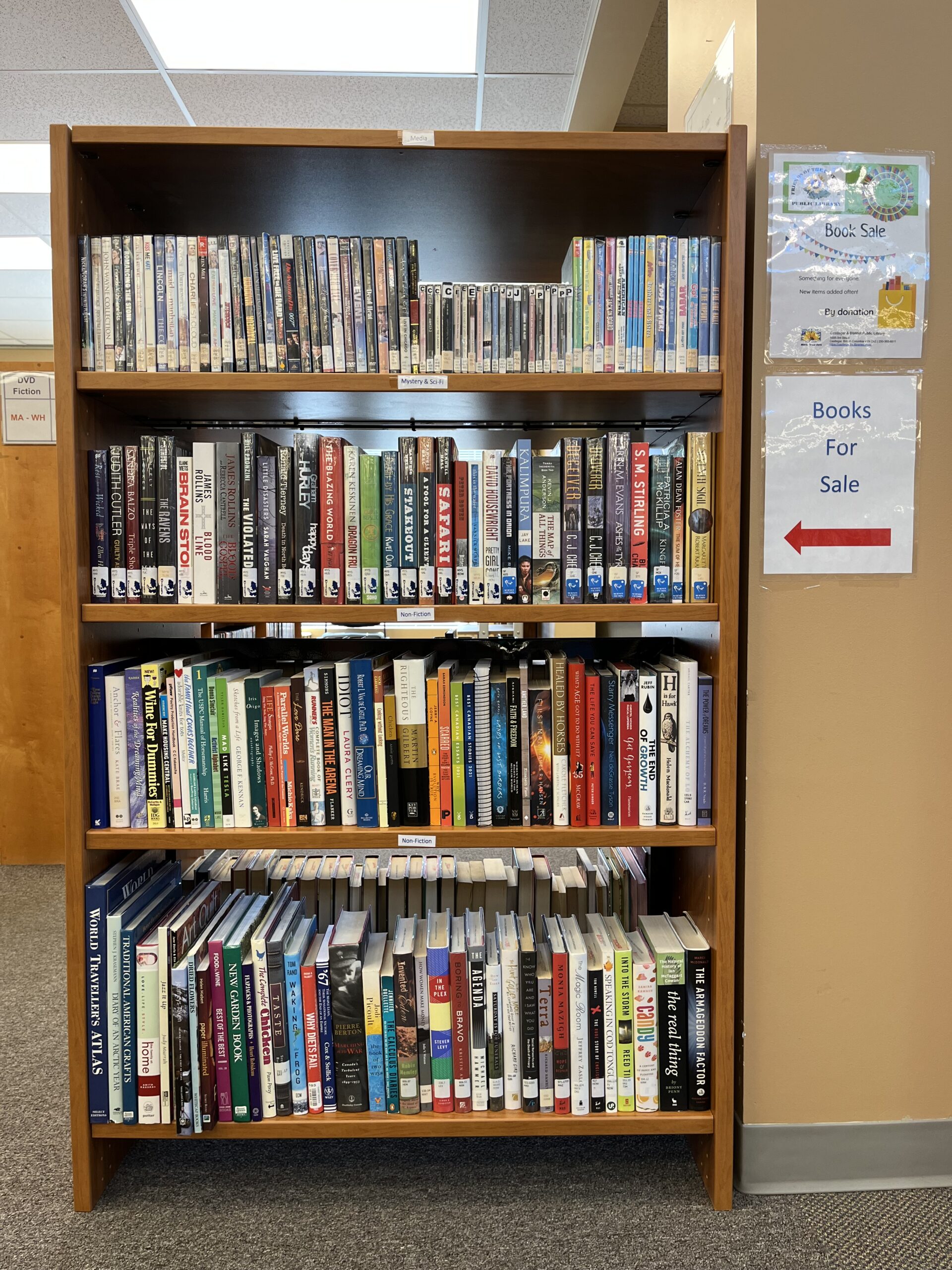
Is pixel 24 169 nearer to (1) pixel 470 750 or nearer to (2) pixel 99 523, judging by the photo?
(2) pixel 99 523

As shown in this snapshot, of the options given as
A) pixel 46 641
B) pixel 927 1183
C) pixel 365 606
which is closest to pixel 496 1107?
pixel 927 1183

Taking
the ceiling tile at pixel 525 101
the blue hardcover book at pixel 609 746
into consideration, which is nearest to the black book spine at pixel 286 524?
the blue hardcover book at pixel 609 746

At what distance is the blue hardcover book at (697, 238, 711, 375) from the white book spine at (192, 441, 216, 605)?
0.88m

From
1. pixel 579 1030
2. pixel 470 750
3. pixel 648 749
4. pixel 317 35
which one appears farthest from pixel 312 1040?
pixel 317 35

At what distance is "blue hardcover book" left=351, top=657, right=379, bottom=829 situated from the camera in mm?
1481

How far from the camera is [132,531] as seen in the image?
149 centimetres

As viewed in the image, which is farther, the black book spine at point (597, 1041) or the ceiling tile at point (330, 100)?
the ceiling tile at point (330, 100)

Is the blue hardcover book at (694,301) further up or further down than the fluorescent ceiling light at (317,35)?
further down

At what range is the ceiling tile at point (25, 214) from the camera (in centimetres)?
402

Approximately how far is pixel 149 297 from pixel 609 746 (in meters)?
1.14

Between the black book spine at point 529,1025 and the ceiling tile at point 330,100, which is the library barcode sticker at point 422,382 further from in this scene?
the ceiling tile at point 330,100

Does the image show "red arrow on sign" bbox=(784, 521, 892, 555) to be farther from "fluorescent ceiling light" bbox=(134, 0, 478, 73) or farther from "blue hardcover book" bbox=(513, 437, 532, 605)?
"fluorescent ceiling light" bbox=(134, 0, 478, 73)

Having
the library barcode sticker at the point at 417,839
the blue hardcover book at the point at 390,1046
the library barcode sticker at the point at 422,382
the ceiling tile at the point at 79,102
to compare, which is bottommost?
the blue hardcover book at the point at 390,1046

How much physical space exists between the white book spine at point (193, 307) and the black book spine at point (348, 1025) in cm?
108
